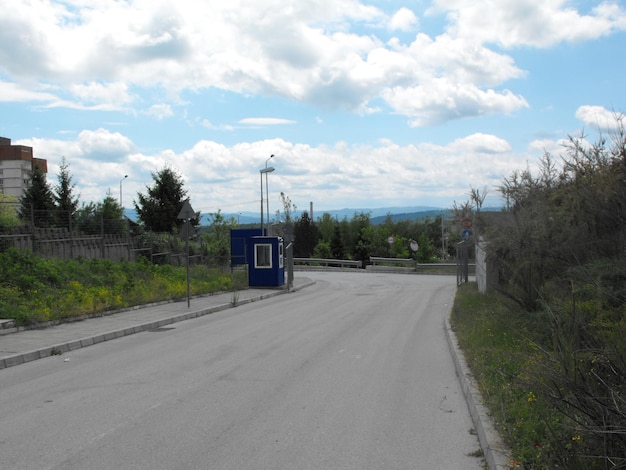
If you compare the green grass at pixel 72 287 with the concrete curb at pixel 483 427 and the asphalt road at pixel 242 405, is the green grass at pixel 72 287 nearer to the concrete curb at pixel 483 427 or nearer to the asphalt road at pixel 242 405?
the asphalt road at pixel 242 405

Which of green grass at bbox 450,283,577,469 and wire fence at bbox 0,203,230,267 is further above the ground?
wire fence at bbox 0,203,230,267

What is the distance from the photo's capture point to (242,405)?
7.35 meters

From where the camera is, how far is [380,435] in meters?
6.16

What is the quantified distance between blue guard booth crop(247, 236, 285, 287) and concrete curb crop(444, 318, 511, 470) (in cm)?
2043

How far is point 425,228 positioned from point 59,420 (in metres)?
106

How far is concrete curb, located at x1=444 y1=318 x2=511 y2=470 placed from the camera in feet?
16.6

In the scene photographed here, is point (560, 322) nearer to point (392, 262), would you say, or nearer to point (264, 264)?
point (264, 264)

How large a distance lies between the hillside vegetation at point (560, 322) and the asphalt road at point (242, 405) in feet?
2.05

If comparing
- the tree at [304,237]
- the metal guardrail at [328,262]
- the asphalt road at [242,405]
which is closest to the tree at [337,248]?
the tree at [304,237]

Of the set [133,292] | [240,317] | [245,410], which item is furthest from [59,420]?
[133,292]

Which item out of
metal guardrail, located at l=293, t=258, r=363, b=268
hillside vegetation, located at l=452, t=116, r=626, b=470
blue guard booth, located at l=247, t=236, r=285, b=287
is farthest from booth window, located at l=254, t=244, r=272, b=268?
metal guardrail, located at l=293, t=258, r=363, b=268

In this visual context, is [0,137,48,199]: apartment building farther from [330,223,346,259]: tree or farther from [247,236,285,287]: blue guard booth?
[247,236,285,287]: blue guard booth

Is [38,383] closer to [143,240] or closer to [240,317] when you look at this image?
[240,317]

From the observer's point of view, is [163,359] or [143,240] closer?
[163,359]
